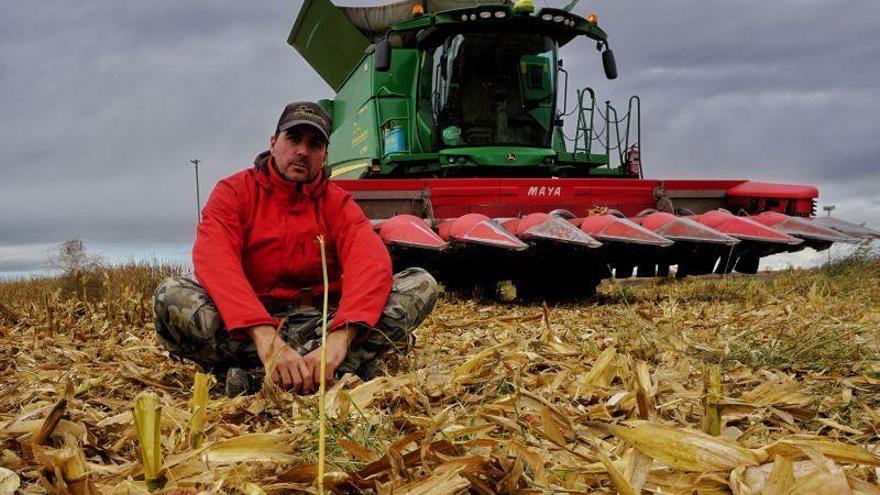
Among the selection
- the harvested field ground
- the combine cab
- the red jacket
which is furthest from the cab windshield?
the red jacket

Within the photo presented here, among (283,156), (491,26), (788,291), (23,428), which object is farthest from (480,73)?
(23,428)

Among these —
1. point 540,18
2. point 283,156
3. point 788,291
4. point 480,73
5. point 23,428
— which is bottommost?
point 788,291

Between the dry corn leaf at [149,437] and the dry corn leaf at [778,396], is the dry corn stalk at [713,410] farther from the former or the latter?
the dry corn leaf at [149,437]

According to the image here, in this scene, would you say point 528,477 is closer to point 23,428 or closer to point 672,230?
point 23,428

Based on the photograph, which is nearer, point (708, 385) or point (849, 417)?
point (708, 385)

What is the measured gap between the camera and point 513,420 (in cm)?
210

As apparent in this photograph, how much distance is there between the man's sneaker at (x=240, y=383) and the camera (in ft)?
10.2

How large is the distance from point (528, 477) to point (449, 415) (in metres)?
0.61

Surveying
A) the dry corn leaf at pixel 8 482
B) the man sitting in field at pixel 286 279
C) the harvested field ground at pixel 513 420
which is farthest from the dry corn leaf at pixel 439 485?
the man sitting in field at pixel 286 279

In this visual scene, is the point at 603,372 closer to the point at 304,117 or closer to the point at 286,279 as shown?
the point at 286,279

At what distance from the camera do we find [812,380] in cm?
284

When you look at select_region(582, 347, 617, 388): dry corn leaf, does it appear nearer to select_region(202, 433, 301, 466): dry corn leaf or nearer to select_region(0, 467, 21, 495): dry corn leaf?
select_region(202, 433, 301, 466): dry corn leaf

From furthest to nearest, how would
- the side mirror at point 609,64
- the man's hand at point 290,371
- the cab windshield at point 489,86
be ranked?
the side mirror at point 609,64 → the cab windshield at point 489,86 → the man's hand at point 290,371

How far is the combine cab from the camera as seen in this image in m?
6.46
